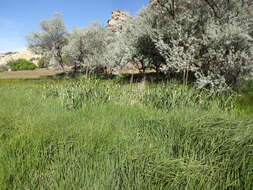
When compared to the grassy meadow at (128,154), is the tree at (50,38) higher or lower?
higher

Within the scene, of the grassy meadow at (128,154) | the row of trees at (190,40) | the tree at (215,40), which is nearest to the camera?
the grassy meadow at (128,154)

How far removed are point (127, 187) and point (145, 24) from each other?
48.8 ft

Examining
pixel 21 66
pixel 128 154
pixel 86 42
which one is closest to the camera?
pixel 128 154

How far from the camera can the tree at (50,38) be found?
83.0ft

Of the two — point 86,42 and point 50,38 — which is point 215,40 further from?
point 50,38

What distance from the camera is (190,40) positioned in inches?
400

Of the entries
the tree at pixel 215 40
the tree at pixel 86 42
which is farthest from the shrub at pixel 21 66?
the tree at pixel 215 40

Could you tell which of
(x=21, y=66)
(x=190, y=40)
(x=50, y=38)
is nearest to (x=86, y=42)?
(x=50, y=38)

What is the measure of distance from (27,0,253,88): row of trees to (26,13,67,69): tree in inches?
138

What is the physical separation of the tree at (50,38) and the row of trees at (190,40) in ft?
11.5

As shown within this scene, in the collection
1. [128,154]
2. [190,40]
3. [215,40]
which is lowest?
[128,154]

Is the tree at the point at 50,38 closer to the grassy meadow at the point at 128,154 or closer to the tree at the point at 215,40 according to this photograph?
the tree at the point at 215,40

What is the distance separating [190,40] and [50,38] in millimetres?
23817

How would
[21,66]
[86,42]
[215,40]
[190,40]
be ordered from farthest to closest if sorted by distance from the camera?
[21,66]
[86,42]
[190,40]
[215,40]
